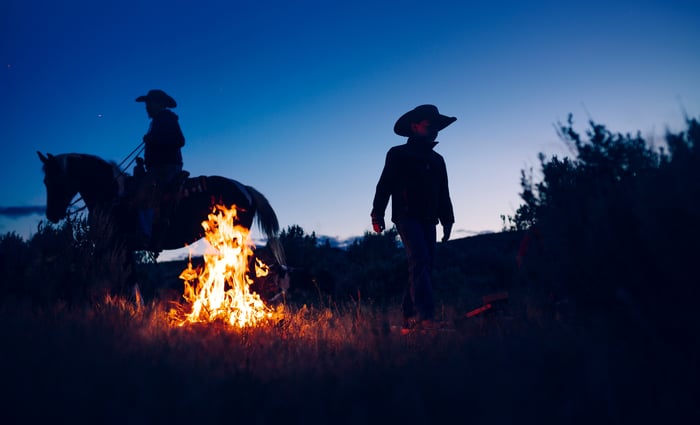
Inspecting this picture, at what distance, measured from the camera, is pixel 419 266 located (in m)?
5.59

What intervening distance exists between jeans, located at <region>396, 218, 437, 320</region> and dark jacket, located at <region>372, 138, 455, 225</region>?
0.42ft

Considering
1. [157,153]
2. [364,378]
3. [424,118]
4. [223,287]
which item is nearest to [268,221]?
[157,153]

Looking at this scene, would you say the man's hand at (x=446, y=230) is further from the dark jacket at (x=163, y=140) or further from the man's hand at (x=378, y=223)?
the dark jacket at (x=163, y=140)

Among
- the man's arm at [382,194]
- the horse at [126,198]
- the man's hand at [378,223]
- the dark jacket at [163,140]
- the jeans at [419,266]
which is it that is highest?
the dark jacket at [163,140]

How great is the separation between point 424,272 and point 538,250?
2041mm

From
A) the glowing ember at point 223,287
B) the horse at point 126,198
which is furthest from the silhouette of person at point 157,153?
the glowing ember at point 223,287

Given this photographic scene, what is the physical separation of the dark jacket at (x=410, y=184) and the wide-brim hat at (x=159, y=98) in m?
4.94

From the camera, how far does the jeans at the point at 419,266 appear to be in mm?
5445

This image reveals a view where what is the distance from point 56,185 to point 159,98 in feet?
7.57

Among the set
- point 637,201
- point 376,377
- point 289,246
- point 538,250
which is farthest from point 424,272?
point 289,246

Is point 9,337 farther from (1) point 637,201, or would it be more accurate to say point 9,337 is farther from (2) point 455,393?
(1) point 637,201

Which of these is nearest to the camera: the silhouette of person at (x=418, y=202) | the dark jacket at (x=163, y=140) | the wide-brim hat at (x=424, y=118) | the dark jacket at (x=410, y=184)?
the silhouette of person at (x=418, y=202)

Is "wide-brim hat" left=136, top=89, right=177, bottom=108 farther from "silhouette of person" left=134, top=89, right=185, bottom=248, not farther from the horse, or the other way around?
the horse

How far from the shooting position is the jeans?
5445 mm
